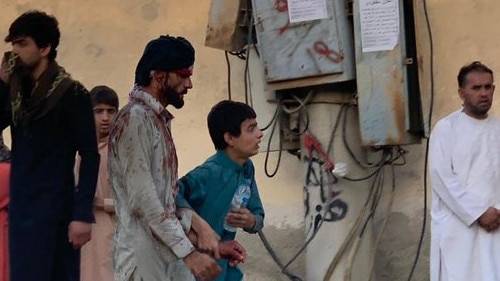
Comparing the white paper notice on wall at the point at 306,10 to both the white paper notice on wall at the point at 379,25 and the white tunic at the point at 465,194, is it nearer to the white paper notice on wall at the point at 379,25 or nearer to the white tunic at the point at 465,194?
the white paper notice on wall at the point at 379,25

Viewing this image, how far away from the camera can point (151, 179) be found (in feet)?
14.3

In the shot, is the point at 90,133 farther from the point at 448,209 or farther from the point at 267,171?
the point at 267,171

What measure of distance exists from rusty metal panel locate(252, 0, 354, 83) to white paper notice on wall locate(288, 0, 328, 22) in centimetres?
3

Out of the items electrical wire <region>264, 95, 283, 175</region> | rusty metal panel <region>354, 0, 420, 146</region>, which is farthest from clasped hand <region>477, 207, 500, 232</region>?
electrical wire <region>264, 95, 283, 175</region>

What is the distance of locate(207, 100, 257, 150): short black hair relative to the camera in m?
5.34

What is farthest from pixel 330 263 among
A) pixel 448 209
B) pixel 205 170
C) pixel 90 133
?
pixel 90 133

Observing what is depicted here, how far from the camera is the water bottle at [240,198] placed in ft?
17.2

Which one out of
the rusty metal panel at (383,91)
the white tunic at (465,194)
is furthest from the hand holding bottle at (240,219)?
the rusty metal panel at (383,91)

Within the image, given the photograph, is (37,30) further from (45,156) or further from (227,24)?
(227,24)

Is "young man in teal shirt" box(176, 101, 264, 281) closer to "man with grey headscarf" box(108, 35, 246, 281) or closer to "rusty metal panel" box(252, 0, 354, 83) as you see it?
"man with grey headscarf" box(108, 35, 246, 281)

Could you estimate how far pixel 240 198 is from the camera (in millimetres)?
5297

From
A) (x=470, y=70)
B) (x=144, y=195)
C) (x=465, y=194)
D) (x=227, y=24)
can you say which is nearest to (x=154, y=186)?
(x=144, y=195)

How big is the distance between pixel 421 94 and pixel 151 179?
3.37 meters

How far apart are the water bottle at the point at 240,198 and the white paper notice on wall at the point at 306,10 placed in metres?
2.15
